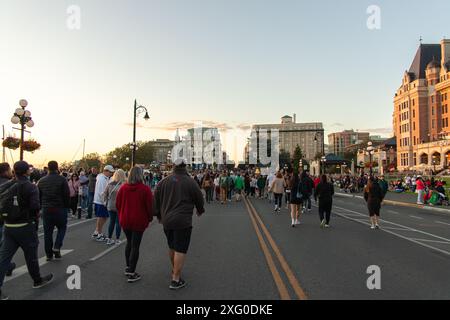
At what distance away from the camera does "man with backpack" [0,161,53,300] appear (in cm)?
614

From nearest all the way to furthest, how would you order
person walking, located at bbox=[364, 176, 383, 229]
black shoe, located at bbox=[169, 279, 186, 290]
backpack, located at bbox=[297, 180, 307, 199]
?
black shoe, located at bbox=[169, 279, 186, 290] → person walking, located at bbox=[364, 176, 383, 229] → backpack, located at bbox=[297, 180, 307, 199]

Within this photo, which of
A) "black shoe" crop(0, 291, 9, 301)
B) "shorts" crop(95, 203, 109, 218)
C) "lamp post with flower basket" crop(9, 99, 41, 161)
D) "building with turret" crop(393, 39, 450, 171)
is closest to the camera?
"black shoe" crop(0, 291, 9, 301)

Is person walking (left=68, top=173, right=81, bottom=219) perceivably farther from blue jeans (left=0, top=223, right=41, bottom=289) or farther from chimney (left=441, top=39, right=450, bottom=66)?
chimney (left=441, top=39, right=450, bottom=66)

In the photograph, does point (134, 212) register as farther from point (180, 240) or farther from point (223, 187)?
point (223, 187)

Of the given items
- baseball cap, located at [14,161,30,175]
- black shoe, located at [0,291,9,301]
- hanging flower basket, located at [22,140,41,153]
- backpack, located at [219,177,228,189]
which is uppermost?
hanging flower basket, located at [22,140,41,153]

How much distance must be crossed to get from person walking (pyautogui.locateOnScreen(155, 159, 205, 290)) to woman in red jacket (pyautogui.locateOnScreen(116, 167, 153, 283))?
34cm

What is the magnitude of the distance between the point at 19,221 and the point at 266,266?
4356mm

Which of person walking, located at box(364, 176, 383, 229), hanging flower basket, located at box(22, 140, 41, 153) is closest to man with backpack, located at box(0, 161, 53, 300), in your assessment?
person walking, located at box(364, 176, 383, 229)

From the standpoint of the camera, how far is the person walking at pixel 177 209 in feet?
20.8

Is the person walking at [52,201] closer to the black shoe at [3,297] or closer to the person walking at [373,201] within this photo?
the black shoe at [3,297]

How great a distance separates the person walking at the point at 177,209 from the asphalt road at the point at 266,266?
47 cm

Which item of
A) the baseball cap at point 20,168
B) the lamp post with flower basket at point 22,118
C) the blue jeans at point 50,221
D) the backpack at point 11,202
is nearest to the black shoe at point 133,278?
the backpack at point 11,202
